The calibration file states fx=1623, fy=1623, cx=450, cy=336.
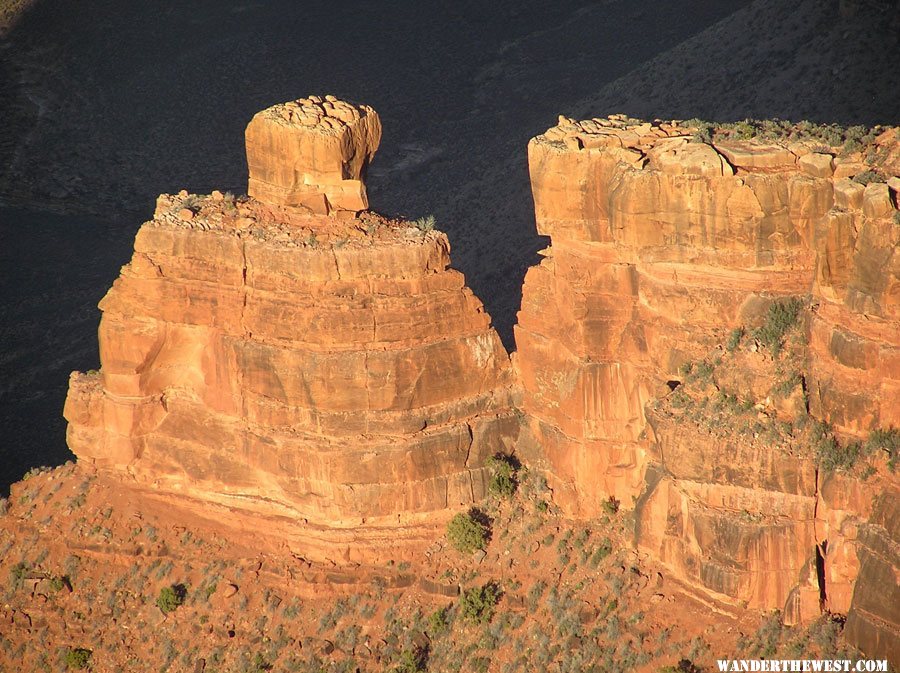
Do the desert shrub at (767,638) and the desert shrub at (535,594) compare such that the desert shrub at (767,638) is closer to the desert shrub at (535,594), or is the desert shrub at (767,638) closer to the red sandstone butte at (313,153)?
the desert shrub at (535,594)

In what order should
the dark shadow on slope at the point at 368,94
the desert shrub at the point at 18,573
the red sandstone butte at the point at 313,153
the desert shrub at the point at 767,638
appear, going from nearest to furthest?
the desert shrub at the point at 767,638
the red sandstone butte at the point at 313,153
the desert shrub at the point at 18,573
the dark shadow on slope at the point at 368,94

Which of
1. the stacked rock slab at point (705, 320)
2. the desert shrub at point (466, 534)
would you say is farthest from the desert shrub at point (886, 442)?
the desert shrub at point (466, 534)

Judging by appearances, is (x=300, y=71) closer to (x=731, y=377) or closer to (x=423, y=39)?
(x=423, y=39)

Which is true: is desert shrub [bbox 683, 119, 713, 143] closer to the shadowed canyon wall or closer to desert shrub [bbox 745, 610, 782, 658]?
the shadowed canyon wall

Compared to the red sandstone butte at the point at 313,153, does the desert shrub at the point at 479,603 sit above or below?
below

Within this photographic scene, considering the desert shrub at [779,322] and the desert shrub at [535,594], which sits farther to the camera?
the desert shrub at [535,594]

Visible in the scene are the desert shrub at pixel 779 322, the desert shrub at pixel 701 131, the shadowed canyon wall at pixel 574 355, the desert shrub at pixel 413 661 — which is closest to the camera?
the shadowed canyon wall at pixel 574 355

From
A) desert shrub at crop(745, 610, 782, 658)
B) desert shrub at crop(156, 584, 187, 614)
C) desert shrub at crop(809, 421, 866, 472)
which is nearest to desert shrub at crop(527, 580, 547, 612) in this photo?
desert shrub at crop(745, 610, 782, 658)
